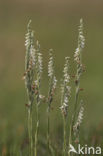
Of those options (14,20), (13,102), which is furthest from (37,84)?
(14,20)

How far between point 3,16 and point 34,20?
3.69ft

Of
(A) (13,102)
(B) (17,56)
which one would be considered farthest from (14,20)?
(A) (13,102)

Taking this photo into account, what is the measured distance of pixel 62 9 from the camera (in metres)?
21.3

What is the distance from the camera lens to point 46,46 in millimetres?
16266

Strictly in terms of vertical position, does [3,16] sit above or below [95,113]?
above

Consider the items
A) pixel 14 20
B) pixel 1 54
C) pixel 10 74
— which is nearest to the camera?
pixel 10 74

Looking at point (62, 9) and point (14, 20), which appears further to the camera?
point (62, 9)

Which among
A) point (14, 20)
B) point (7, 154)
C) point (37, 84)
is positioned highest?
point (14, 20)

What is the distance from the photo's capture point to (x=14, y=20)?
1944cm

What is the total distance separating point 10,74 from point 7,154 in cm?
789

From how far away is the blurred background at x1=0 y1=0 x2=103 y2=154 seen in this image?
882cm

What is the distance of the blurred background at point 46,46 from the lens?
8820 mm

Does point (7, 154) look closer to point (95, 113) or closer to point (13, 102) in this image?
point (95, 113)

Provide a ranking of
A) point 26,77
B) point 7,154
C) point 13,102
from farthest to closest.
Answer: point 13,102, point 7,154, point 26,77
